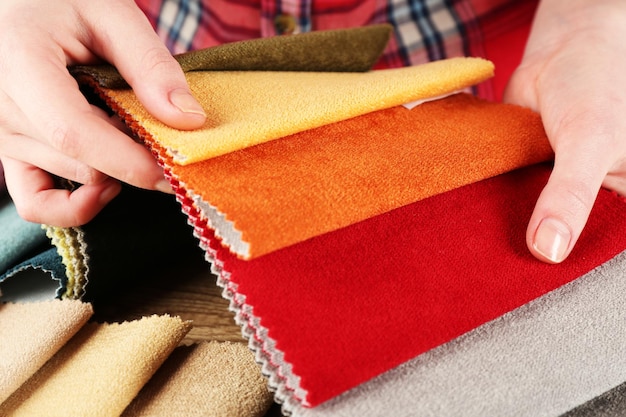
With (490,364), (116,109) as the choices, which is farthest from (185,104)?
(490,364)

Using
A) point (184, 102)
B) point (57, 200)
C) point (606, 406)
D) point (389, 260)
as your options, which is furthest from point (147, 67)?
point (606, 406)

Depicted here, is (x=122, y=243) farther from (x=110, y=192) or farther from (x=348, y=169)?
(x=348, y=169)

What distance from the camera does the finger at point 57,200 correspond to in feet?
1.89

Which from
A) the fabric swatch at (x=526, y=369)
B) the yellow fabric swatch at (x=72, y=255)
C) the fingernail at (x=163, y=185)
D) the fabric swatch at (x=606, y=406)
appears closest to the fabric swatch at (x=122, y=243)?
the yellow fabric swatch at (x=72, y=255)

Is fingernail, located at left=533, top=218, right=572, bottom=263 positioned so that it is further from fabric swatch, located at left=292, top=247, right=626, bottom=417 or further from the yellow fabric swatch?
the yellow fabric swatch

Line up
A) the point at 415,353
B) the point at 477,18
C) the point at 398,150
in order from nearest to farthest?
the point at 415,353 < the point at 398,150 < the point at 477,18

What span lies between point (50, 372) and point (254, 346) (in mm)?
213

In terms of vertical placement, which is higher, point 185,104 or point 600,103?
point 185,104

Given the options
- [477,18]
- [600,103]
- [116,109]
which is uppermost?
[116,109]

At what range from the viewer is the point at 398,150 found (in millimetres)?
505

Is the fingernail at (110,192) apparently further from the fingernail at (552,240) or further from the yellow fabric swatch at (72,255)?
the fingernail at (552,240)

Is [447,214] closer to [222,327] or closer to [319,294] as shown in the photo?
[319,294]

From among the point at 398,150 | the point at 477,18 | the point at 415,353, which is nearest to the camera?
the point at 415,353

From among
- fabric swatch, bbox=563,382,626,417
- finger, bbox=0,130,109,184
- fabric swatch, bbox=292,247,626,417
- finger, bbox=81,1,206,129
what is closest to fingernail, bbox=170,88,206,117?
finger, bbox=81,1,206,129
